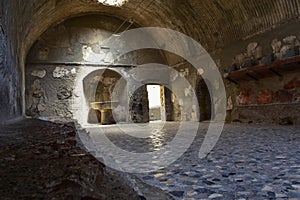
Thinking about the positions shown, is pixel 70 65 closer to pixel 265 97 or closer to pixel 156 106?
pixel 265 97

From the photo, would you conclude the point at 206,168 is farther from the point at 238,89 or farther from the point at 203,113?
the point at 203,113

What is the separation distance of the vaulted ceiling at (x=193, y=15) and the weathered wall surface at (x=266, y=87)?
1.03 feet

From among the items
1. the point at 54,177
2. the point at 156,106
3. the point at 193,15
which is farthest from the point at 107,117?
the point at 54,177

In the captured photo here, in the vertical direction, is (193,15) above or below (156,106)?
above

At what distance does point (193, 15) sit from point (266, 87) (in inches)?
136

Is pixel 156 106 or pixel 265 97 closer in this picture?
pixel 265 97

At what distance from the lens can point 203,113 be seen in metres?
10.3

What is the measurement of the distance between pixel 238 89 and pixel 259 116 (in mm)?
1135

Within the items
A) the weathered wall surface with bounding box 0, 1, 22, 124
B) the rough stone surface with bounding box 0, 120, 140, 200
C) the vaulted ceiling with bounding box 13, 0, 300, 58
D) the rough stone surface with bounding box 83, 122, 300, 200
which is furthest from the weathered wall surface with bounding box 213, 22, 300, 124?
the rough stone surface with bounding box 0, 120, 140, 200

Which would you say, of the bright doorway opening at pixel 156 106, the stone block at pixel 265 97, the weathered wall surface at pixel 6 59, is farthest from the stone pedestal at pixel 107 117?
the weathered wall surface at pixel 6 59

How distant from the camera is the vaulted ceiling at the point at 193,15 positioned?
676 centimetres

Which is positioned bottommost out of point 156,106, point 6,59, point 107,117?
point 107,117

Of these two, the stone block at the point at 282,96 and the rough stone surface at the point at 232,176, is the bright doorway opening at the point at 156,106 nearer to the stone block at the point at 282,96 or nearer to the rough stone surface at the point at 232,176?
the stone block at the point at 282,96

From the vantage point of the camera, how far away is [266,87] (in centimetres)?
739
